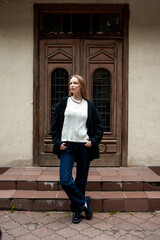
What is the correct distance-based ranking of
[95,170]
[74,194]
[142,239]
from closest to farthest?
[142,239] → [74,194] → [95,170]

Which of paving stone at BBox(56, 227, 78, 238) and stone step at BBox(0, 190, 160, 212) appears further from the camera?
stone step at BBox(0, 190, 160, 212)

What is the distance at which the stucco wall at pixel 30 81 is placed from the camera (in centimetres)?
532

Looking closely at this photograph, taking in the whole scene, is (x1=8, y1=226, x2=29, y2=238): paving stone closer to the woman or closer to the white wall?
the woman

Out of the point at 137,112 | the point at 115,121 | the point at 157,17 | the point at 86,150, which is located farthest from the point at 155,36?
the point at 86,150

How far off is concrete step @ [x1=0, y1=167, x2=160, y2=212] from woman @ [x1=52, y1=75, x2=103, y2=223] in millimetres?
571

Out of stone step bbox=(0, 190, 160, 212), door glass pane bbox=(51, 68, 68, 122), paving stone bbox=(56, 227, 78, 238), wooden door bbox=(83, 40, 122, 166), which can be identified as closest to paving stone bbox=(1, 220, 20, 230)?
stone step bbox=(0, 190, 160, 212)

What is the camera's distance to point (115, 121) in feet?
17.8

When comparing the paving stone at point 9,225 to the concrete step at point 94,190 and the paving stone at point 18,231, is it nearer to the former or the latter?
the paving stone at point 18,231

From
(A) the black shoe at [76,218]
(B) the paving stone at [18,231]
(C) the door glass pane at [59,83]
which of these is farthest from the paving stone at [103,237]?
(C) the door glass pane at [59,83]

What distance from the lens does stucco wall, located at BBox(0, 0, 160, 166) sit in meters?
5.32

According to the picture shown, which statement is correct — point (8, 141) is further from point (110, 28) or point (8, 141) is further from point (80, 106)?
point (110, 28)

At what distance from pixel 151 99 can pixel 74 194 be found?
2948mm

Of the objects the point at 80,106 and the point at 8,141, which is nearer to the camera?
the point at 80,106

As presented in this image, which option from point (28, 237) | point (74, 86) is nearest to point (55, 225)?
point (28, 237)
